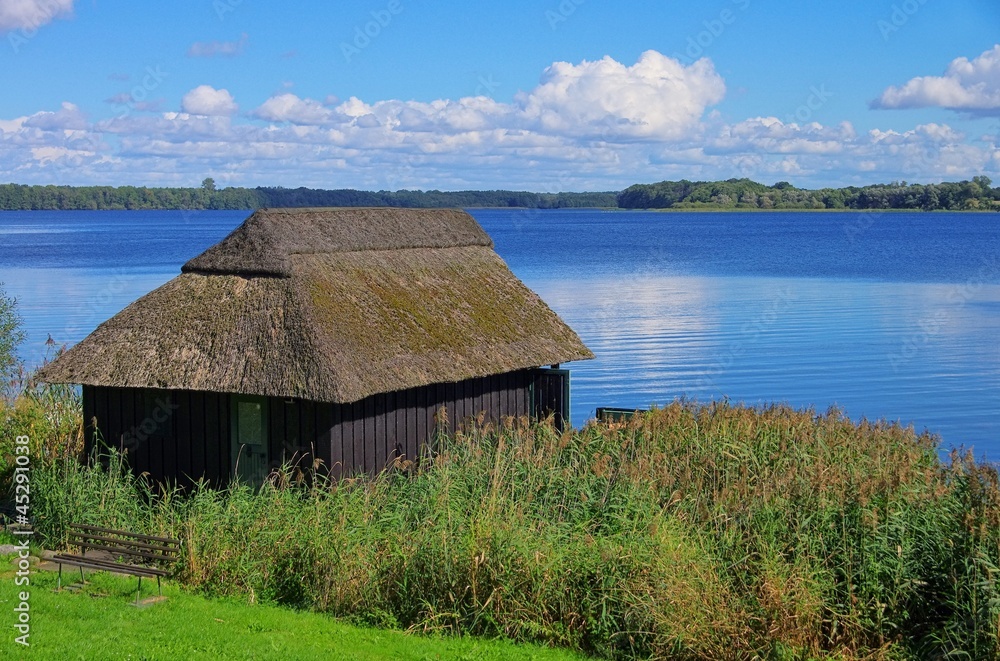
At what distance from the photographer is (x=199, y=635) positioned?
9094 mm

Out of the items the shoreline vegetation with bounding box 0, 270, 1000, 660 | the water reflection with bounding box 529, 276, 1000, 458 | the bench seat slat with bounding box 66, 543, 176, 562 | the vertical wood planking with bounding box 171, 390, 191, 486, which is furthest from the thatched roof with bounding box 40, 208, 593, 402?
the water reflection with bounding box 529, 276, 1000, 458

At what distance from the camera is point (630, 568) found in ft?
30.6

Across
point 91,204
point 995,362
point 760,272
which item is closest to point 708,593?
point 995,362

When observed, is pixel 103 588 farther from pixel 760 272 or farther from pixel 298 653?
pixel 760 272

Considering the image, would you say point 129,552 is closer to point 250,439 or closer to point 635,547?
point 250,439

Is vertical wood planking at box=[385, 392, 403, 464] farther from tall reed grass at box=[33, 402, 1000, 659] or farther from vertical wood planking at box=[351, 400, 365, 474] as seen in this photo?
tall reed grass at box=[33, 402, 1000, 659]

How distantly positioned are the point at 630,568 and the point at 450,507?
2124 millimetres

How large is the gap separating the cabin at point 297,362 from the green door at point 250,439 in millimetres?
17

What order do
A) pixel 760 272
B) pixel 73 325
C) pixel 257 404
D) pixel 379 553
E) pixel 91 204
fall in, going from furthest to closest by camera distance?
1. pixel 91 204
2. pixel 760 272
3. pixel 73 325
4. pixel 257 404
5. pixel 379 553

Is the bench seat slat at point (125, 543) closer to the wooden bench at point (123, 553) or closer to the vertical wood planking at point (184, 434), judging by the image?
the wooden bench at point (123, 553)

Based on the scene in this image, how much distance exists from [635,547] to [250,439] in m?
5.47

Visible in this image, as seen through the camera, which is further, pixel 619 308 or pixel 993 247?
pixel 993 247

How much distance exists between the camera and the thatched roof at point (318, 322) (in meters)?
12.9

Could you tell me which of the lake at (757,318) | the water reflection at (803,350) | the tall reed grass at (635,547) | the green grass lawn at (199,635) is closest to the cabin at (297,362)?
the tall reed grass at (635,547)
